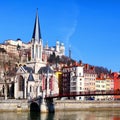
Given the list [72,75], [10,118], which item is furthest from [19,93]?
[10,118]

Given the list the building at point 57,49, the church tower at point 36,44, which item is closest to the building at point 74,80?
the church tower at point 36,44

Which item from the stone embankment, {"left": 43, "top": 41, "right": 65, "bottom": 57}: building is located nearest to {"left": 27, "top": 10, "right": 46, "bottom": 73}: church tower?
the stone embankment

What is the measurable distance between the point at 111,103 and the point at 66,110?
409 inches

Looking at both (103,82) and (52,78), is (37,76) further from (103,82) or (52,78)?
(103,82)

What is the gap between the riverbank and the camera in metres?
61.3

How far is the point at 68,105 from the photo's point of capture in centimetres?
6762

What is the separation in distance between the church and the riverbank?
8.53 meters

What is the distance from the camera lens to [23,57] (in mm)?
130750

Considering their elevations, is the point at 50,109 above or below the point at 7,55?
below

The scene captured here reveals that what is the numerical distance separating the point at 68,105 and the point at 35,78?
1781cm

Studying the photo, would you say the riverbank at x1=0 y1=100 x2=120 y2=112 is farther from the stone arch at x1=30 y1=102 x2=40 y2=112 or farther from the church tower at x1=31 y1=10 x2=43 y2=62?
the church tower at x1=31 y1=10 x2=43 y2=62

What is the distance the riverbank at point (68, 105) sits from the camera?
61344mm

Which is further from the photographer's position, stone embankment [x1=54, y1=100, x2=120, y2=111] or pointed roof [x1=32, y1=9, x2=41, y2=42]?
pointed roof [x1=32, y1=9, x2=41, y2=42]

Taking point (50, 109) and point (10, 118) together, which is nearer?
point (10, 118)
